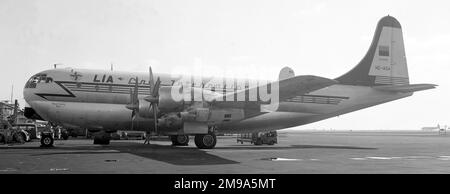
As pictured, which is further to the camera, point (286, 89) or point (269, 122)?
point (269, 122)

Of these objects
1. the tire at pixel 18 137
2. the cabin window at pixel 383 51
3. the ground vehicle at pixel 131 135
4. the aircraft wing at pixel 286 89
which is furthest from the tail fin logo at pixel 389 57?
the tire at pixel 18 137

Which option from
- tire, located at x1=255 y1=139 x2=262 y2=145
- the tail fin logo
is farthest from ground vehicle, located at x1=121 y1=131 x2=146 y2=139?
the tail fin logo

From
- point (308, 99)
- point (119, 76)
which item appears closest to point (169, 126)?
point (119, 76)

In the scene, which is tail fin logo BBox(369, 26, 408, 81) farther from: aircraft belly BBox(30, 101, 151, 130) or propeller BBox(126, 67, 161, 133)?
aircraft belly BBox(30, 101, 151, 130)

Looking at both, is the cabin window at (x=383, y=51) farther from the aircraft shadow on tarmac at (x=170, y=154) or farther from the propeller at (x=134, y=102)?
the propeller at (x=134, y=102)

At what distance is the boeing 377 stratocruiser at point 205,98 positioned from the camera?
2416 centimetres

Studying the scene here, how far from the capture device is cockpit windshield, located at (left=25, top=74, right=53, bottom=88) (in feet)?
86.2

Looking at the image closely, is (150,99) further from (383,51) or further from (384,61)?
(383,51)

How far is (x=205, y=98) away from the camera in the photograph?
24469 millimetres

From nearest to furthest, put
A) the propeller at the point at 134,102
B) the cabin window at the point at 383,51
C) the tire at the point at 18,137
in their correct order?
the propeller at the point at 134,102 < the cabin window at the point at 383,51 < the tire at the point at 18,137

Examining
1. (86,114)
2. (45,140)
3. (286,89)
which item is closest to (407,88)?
(286,89)

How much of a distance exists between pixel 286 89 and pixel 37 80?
662 inches

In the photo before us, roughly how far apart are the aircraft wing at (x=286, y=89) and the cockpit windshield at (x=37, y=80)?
11494 millimetres
